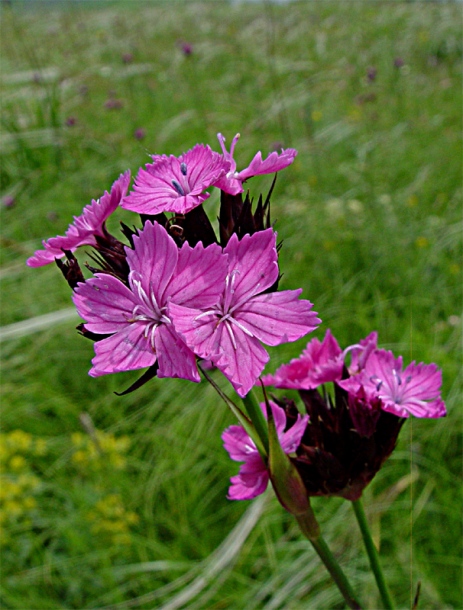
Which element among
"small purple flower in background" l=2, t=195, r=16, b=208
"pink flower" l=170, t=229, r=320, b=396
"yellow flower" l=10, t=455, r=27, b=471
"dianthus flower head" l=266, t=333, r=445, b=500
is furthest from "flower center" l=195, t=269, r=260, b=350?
"small purple flower in background" l=2, t=195, r=16, b=208

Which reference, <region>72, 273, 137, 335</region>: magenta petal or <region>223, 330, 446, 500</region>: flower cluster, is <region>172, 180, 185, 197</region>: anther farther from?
<region>223, 330, 446, 500</region>: flower cluster

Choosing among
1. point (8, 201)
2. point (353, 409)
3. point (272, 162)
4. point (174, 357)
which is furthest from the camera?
point (8, 201)

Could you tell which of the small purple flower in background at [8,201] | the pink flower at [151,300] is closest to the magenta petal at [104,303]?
the pink flower at [151,300]

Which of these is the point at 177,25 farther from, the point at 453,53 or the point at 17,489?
the point at 17,489

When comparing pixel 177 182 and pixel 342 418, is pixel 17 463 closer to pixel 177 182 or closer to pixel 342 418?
pixel 342 418

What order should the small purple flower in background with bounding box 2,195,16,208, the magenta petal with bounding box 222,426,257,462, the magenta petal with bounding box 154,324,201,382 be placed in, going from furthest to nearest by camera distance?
the small purple flower in background with bounding box 2,195,16,208 → the magenta petal with bounding box 222,426,257,462 → the magenta petal with bounding box 154,324,201,382

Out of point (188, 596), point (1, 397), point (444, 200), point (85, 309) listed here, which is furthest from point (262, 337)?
point (444, 200)

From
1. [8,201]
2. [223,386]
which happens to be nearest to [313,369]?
[223,386]

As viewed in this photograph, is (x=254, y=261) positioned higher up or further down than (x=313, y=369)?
higher up
